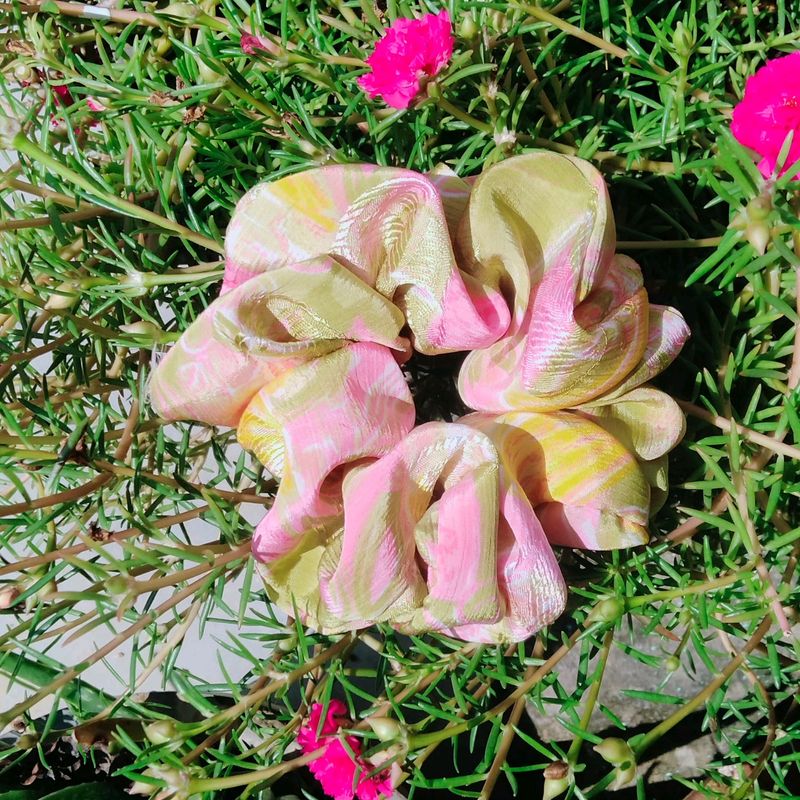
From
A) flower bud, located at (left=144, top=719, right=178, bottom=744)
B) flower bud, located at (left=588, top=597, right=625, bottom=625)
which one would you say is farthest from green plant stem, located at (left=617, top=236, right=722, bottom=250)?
flower bud, located at (left=144, top=719, right=178, bottom=744)

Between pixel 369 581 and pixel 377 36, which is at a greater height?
pixel 377 36

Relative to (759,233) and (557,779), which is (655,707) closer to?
(557,779)

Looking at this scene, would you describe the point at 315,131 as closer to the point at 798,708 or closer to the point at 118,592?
the point at 118,592

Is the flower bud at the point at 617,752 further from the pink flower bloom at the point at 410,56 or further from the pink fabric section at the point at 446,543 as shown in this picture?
the pink flower bloom at the point at 410,56

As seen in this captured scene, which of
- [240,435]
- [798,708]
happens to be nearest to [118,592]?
[240,435]

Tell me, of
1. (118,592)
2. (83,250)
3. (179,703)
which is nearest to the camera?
(118,592)

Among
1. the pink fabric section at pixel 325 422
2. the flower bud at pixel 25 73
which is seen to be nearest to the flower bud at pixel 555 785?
the pink fabric section at pixel 325 422
